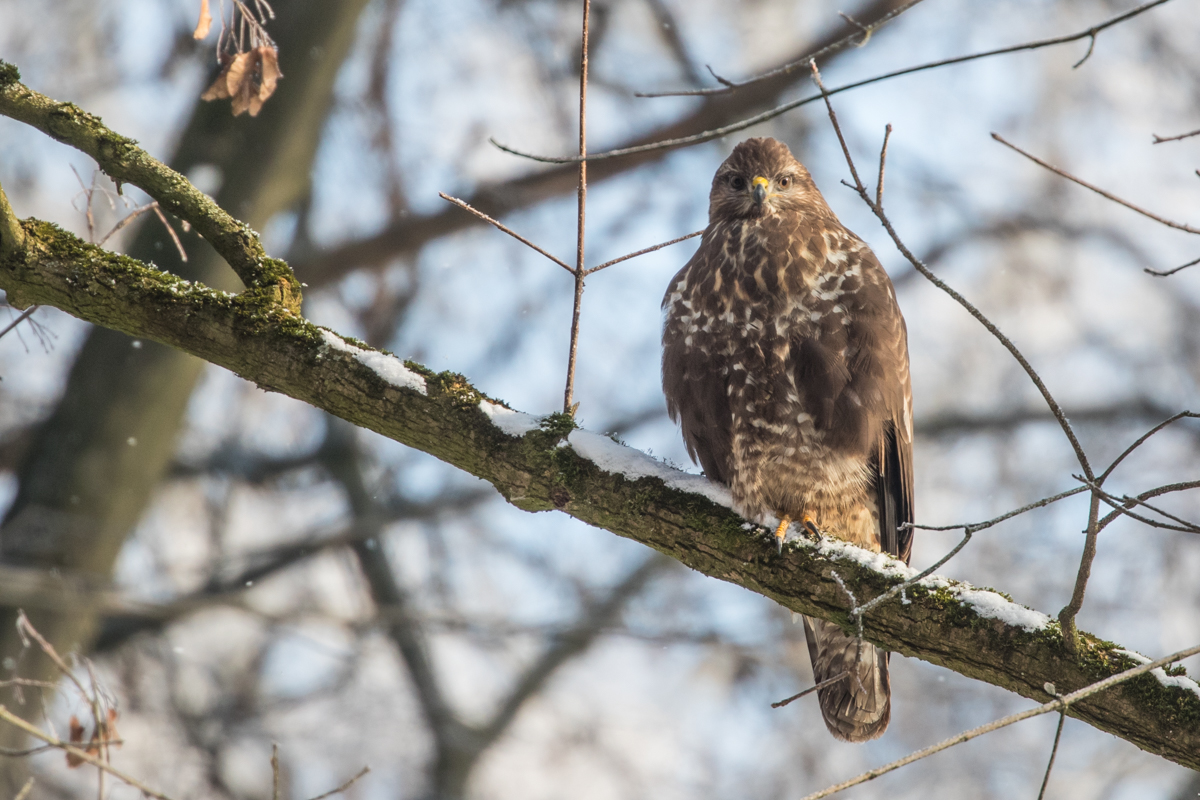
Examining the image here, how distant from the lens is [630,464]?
8.85 ft

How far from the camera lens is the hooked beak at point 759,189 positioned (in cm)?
355

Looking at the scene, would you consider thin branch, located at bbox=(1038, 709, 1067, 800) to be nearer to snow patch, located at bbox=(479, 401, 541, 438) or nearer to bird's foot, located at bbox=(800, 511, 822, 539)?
bird's foot, located at bbox=(800, 511, 822, 539)

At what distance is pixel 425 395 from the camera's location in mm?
2570

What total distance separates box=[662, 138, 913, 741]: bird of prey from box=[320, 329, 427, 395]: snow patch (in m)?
1.03

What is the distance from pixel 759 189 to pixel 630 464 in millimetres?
1368

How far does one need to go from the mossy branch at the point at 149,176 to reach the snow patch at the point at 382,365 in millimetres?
163

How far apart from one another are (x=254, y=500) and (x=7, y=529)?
244 centimetres

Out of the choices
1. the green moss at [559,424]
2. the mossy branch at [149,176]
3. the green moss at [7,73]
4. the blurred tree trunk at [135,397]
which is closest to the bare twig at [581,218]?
the green moss at [559,424]

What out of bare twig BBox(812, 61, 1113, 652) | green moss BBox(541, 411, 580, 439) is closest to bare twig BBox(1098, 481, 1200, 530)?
bare twig BBox(812, 61, 1113, 652)

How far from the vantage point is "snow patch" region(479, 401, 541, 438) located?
2639 mm

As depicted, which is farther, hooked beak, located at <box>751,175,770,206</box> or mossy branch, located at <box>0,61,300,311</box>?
hooked beak, located at <box>751,175,770,206</box>

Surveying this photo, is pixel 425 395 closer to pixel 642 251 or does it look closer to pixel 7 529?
pixel 642 251

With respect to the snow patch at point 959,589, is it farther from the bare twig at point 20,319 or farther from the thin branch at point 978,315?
the bare twig at point 20,319

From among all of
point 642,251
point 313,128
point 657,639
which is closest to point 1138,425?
point 657,639
